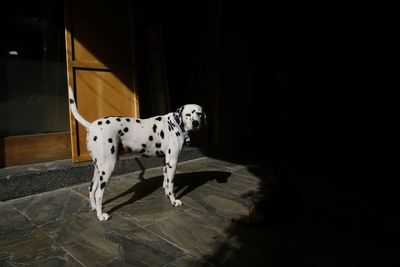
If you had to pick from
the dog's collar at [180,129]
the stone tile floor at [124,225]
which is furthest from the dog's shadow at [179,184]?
the dog's collar at [180,129]

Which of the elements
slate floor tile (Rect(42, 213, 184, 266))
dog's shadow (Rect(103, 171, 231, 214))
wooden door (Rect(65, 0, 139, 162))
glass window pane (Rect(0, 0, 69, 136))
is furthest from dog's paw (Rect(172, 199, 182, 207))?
glass window pane (Rect(0, 0, 69, 136))

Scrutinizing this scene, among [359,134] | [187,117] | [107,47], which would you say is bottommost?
[359,134]

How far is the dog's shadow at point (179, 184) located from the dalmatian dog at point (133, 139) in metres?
0.37

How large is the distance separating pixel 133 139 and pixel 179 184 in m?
1.39

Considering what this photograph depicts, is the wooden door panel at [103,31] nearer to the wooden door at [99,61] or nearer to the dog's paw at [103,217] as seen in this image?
the wooden door at [99,61]

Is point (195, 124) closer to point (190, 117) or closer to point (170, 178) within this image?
point (190, 117)

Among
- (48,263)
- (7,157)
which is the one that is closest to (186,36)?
(7,157)

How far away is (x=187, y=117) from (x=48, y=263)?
6.16ft

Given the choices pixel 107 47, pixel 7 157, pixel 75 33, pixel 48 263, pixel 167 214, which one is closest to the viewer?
pixel 48 263

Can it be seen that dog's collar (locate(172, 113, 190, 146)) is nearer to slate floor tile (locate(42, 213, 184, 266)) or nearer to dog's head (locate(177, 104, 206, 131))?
dog's head (locate(177, 104, 206, 131))

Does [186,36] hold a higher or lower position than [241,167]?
higher

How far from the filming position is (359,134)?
6.40 metres

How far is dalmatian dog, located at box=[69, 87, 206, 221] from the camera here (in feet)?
9.60

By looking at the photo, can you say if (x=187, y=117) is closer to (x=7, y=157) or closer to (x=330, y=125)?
(x=7, y=157)
